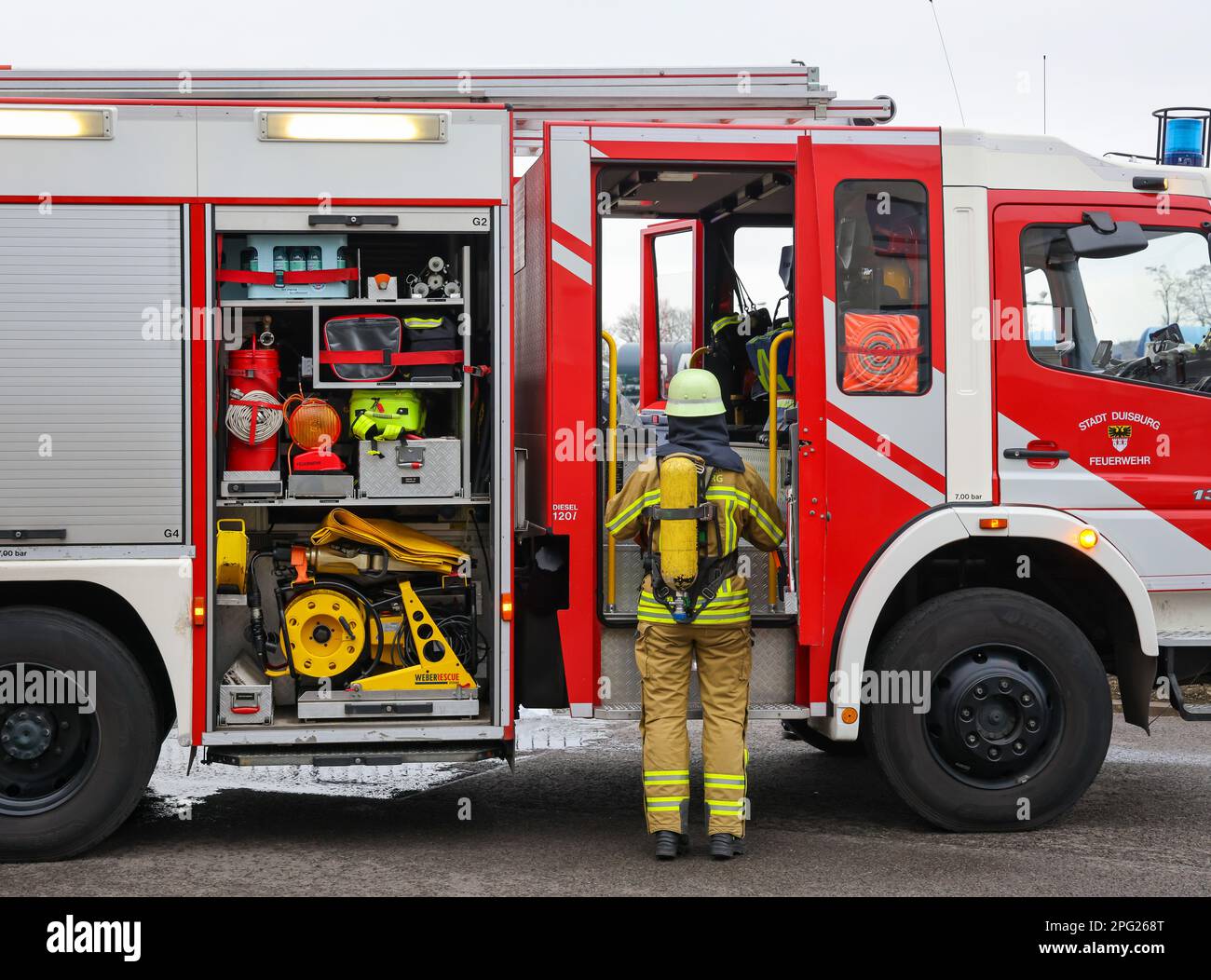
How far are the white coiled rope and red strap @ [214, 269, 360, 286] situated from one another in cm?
46

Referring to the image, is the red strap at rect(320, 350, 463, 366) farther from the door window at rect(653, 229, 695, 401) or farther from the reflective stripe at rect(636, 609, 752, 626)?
the door window at rect(653, 229, 695, 401)

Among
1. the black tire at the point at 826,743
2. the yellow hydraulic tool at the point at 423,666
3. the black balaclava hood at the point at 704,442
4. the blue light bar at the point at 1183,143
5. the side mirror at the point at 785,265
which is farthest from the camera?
the black tire at the point at 826,743

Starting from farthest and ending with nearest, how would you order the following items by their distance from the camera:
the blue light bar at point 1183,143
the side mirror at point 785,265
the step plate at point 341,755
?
the side mirror at point 785,265 → the blue light bar at point 1183,143 → the step plate at point 341,755

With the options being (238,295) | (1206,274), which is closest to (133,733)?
(238,295)

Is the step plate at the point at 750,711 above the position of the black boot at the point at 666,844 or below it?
above

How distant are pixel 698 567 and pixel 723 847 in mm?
1167

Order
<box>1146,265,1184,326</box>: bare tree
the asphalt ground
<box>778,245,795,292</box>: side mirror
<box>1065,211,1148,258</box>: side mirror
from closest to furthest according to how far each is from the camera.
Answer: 1. the asphalt ground
2. <box>1065,211,1148,258</box>: side mirror
3. <box>1146,265,1184,326</box>: bare tree
4. <box>778,245,795,292</box>: side mirror

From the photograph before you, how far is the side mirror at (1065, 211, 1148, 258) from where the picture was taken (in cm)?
604

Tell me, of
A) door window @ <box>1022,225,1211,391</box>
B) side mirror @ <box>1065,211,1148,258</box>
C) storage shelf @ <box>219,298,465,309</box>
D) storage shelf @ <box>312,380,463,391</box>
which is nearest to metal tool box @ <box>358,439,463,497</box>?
storage shelf @ <box>312,380,463,391</box>

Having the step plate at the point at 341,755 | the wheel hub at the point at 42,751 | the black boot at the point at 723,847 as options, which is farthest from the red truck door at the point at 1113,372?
the wheel hub at the point at 42,751

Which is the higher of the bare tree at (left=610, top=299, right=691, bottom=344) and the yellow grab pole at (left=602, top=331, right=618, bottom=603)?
the bare tree at (left=610, top=299, right=691, bottom=344)

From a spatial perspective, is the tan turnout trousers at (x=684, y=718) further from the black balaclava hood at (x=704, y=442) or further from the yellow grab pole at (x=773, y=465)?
the black balaclava hood at (x=704, y=442)

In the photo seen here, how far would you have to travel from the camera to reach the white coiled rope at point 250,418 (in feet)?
18.9

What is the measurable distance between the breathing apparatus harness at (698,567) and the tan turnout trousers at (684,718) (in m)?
0.11
